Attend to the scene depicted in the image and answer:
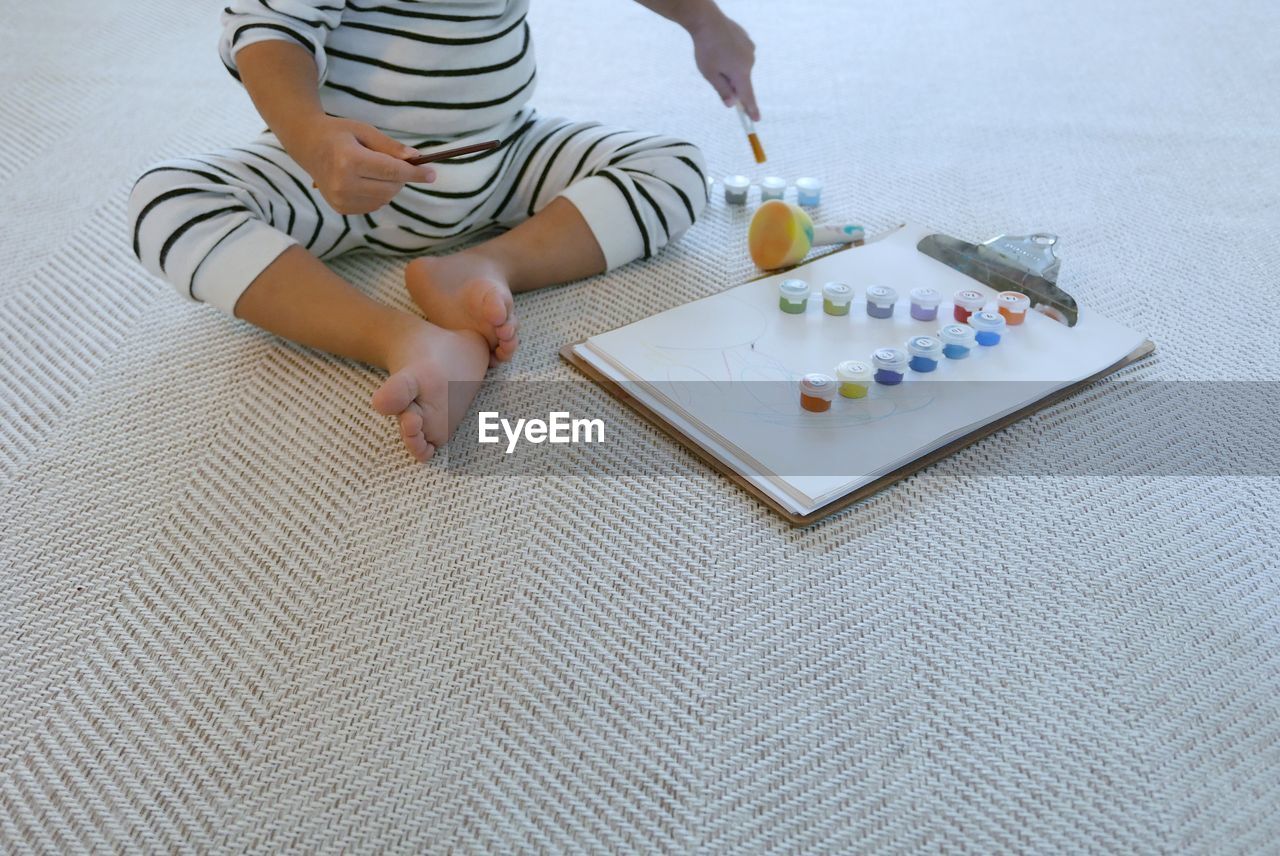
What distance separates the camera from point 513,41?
2.99 ft

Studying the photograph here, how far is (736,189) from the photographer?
1.00m

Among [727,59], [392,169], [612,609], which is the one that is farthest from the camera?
[727,59]

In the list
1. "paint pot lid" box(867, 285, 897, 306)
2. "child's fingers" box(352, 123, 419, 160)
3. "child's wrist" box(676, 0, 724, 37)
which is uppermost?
"child's fingers" box(352, 123, 419, 160)

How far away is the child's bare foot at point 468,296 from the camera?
77cm

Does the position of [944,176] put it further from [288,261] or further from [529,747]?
[529,747]

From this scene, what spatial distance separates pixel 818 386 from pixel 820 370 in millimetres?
54

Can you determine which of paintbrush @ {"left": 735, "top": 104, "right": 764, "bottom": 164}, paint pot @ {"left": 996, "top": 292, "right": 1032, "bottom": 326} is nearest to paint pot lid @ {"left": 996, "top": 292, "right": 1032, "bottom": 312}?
paint pot @ {"left": 996, "top": 292, "right": 1032, "bottom": 326}

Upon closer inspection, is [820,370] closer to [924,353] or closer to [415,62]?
[924,353]

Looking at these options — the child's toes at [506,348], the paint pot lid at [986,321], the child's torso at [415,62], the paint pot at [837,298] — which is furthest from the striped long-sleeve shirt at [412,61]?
the paint pot lid at [986,321]

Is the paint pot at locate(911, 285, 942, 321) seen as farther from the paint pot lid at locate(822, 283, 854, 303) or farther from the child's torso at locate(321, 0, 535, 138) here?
the child's torso at locate(321, 0, 535, 138)

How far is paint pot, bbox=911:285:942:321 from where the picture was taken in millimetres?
796

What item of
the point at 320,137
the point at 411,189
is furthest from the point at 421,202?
the point at 320,137

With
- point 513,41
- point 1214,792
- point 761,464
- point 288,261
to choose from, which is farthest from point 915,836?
point 513,41

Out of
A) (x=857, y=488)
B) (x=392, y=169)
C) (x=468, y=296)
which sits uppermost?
(x=392, y=169)
